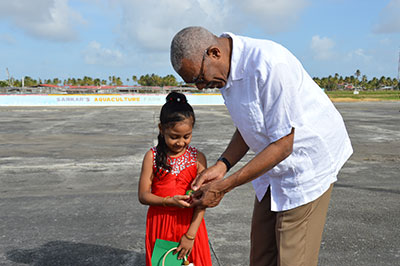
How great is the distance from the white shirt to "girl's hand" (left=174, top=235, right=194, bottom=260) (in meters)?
0.63

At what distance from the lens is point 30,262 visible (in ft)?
10.5

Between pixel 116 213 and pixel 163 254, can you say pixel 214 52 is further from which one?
pixel 116 213

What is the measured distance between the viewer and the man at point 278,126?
153 cm

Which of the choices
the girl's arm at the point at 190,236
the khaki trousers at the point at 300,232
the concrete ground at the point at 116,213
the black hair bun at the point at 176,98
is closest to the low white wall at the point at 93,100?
the concrete ground at the point at 116,213

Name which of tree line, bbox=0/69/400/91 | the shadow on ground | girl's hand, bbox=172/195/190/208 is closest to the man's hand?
girl's hand, bbox=172/195/190/208

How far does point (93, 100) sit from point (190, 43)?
34606 millimetres

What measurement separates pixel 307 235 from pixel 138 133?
10787 millimetres

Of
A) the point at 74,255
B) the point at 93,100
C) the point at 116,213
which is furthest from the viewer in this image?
the point at 93,100

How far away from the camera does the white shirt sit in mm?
1516

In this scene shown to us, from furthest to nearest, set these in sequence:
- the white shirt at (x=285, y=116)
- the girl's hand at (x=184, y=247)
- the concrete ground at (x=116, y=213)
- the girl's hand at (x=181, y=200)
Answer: the concrete ground at (x=116, y=213) < the girl's hand at (x=184, y=247) < the girl's hand at (x=181, y=200) < the white shirt at (x=285, y=116)

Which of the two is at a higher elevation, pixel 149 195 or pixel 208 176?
pixel 208 176

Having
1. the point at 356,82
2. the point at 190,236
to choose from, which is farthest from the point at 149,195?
the point at 356,82

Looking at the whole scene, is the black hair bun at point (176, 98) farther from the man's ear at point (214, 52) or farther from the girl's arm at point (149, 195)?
the man's ear at point (214, 52)

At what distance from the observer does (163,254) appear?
2.12m
